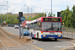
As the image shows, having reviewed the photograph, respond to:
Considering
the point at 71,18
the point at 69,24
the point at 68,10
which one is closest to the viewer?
the point at 71,18

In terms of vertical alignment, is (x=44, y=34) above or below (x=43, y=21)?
below

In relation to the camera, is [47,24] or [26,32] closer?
[47,24]

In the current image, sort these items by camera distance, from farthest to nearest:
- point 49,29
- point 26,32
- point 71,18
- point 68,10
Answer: point 68,10 < point 71,18 < point 26,32 < point 49,29

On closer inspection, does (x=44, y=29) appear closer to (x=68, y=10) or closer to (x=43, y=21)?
(x=43, y=21)

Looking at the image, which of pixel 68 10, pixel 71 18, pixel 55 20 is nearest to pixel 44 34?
pixel 55 20

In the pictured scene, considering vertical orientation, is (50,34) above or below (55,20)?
below

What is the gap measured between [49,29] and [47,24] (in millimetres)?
627

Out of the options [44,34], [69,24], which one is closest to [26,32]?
[44,34]

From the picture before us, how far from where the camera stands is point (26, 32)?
132 feet

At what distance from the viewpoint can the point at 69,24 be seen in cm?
7056

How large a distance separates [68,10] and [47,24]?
61.7 m

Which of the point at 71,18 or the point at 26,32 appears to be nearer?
the point at 26,32

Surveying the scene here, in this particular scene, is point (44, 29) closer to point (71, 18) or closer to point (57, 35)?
point (57, 35)

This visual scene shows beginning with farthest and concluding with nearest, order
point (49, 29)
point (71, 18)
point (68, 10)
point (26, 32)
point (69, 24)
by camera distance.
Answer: point (68, 10) → point (69, 24) → point (71, 18) → point (26, 32) → point (49, 29)
